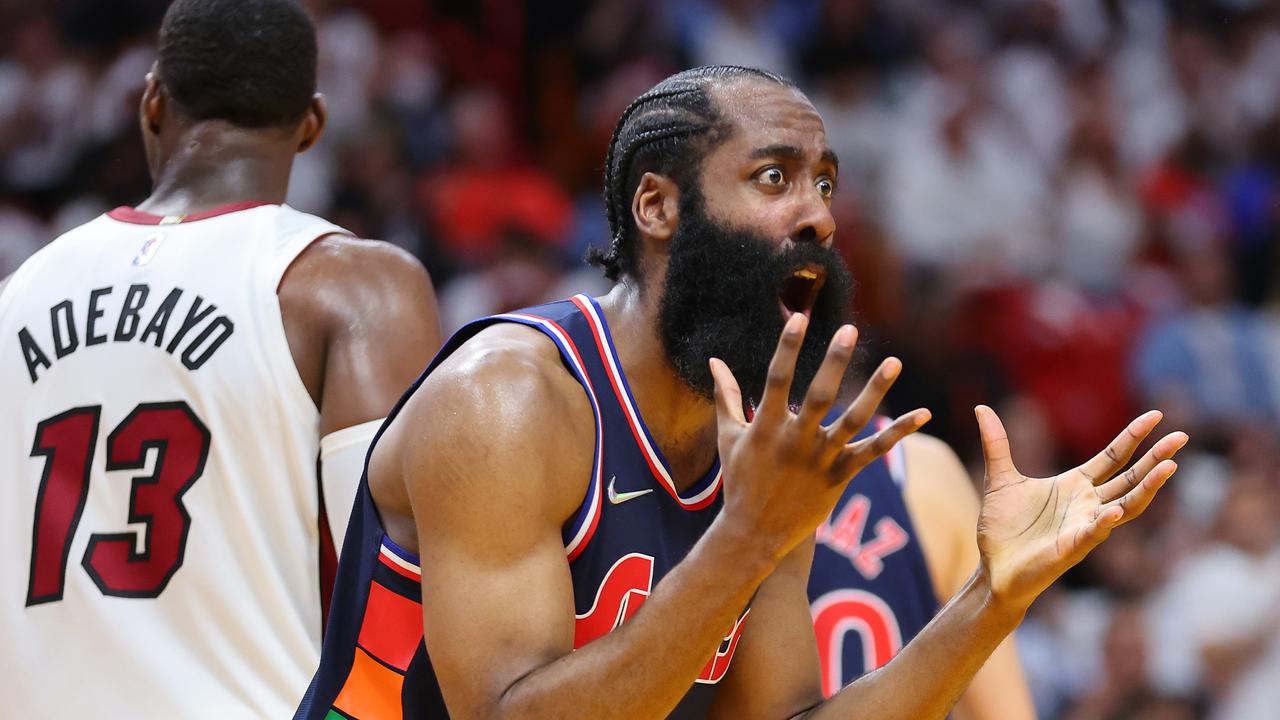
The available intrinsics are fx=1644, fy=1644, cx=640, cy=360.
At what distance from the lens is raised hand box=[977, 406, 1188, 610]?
8.71 feet

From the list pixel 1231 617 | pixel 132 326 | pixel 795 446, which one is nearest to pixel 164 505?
pixel 132 326

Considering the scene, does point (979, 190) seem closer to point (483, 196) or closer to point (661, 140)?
point (483, 196)

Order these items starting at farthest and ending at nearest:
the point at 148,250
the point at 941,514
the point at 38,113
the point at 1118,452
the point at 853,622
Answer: the point at 38,113 → the point at 941,514 → the point at 853,622 → the point at 148,250 → the point at 1118,452

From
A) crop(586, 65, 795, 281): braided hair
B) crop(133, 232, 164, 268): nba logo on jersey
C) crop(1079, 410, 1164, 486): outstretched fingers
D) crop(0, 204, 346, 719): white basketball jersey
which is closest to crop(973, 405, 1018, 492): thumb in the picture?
crop(1079, 410, 1164, 486): outstretched fingers

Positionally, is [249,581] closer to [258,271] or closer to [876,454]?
[258,271]

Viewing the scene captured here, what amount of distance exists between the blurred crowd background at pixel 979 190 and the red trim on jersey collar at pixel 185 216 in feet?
14.5

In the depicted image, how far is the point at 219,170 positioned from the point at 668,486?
1278mm

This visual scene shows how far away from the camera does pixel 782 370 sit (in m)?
2.34

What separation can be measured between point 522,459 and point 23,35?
23.0 feet

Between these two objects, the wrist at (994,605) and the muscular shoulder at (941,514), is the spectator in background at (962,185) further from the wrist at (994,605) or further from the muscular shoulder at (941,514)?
the wrist at (994,605)

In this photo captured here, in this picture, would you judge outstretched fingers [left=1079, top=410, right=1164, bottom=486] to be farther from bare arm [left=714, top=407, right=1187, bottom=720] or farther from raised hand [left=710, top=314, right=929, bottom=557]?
raised hand [left=710, top=314, right=929, bottom=557]

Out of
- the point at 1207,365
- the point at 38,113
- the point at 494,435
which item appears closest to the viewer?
the point at 494,435

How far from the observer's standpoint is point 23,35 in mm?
8648

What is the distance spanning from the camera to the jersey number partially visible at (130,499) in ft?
10.5
